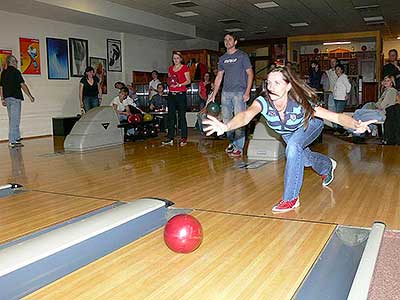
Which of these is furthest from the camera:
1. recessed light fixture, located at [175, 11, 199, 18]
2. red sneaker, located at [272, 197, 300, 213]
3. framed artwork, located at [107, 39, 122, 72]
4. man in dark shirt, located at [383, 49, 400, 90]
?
framed artwork, located at [107, 39, 122, 72]

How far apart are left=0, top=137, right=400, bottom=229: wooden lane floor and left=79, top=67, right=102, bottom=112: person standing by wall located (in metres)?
A: 1.75

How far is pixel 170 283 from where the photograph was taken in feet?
5.34

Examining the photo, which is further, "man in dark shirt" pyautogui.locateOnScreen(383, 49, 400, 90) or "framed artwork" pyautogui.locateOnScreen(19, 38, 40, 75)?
"framed artwork" pyautogui.locateOnScreen(19, 38, 40, 75)

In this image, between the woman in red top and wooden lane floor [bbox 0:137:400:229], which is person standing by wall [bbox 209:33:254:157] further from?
the woman in red top

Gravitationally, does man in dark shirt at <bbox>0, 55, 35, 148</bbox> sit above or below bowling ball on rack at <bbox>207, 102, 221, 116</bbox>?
above

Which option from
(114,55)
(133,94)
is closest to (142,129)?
(133,94)

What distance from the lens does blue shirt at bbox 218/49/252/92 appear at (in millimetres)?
4594

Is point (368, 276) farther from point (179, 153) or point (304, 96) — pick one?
point (179, 153)

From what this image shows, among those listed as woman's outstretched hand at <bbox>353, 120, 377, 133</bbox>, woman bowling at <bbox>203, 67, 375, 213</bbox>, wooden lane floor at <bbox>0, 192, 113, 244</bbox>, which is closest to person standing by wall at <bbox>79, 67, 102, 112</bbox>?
wooden lane floor at <bbox>0, 192, 113, 244</bbox>

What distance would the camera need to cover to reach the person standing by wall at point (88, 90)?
6918mm

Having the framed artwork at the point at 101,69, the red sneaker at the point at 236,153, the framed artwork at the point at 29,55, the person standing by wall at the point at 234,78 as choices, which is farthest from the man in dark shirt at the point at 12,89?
the framed artwork at the point at 101,69

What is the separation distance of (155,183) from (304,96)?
1458mm

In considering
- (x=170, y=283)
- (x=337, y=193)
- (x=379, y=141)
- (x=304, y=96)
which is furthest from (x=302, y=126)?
(x=379, y=141)

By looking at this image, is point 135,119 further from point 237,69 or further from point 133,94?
point 237,69
